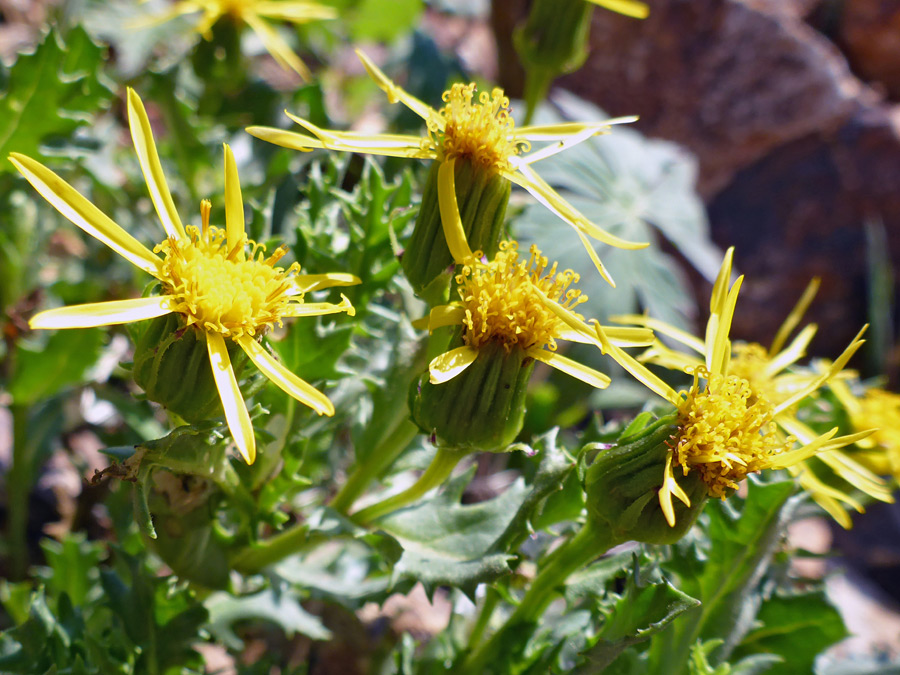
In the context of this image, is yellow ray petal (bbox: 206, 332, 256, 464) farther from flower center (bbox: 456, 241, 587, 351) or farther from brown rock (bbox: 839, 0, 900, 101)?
brown rock (bbox: 839, 0, 900, 101)

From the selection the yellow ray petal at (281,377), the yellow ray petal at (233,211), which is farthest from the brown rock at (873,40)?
the yellow ray petal at (281,377)

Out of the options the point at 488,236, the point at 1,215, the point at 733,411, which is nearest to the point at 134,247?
the point at 488,236

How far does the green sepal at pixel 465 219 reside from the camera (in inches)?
56.9

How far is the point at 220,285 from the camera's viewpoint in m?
1.27

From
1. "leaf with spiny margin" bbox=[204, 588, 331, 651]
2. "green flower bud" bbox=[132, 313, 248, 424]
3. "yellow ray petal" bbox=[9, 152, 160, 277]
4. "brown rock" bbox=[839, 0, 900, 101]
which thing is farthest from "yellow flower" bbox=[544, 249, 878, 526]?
"brown rock" bbox=[839, 0, 900, 101]

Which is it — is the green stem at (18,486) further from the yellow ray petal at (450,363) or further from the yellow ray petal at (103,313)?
the yellow ray petal at (450,363)

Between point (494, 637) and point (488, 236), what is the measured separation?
857 millimetres

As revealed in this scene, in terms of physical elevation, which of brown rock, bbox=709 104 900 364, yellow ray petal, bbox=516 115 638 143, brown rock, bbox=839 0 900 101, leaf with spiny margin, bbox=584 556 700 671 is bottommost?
leaf with spiny margin, bbox=584 556 700 671

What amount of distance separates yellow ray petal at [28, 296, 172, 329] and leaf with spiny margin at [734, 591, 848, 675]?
1.46 m

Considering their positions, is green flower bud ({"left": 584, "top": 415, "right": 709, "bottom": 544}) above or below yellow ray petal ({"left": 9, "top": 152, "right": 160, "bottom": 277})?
below

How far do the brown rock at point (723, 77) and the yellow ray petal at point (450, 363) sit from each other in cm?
348

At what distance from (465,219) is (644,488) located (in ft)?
1.81

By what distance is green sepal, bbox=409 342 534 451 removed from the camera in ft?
4.40

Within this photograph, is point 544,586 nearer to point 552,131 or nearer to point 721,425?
point 721,425
